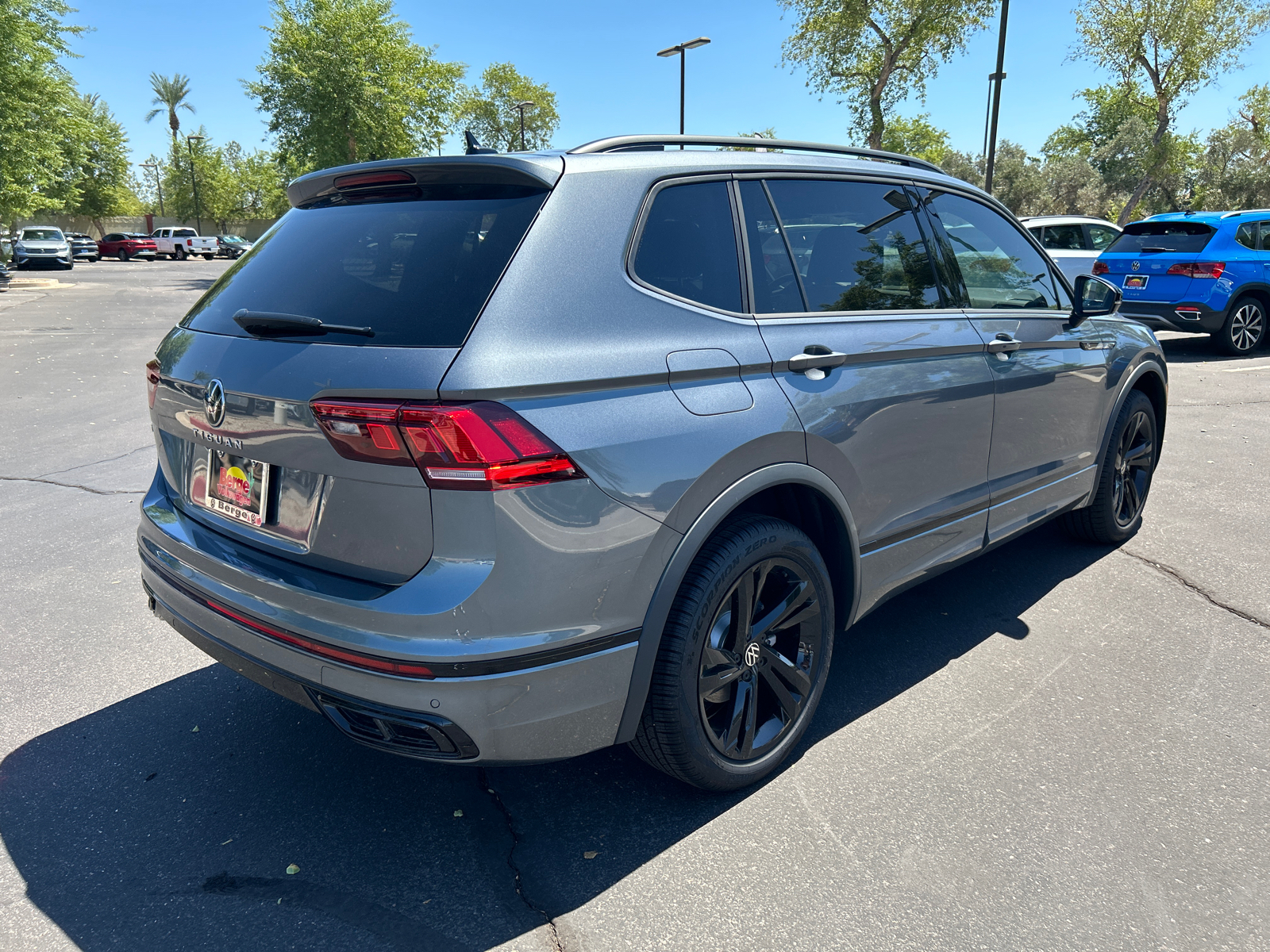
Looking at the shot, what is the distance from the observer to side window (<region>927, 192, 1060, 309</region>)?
3.60 m

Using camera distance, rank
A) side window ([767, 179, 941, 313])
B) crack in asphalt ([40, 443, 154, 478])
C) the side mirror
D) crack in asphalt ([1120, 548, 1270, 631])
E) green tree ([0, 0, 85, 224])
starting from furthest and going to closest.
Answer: green tree ([0, 0, 85, 224]) → crack in asphalt ([40, 443, 154, 478]) → the side mirror → crack in asphalt ([1120, 548, 1270, 631]) → side window ([767, 179, 941, 313])

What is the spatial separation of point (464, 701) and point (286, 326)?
1.07 m

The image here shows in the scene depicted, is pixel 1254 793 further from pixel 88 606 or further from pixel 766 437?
pixel 88 606

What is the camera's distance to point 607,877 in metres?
2.39

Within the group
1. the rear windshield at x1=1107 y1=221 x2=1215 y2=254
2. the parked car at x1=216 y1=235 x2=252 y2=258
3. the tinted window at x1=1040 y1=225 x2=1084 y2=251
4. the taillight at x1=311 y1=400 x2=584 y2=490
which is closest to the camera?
the taillight at x1=311 y1=400 x2=584 y2=490

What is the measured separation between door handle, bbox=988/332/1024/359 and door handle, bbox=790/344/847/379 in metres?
1.00

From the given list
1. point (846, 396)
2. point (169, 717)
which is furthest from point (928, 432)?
point (169, 717)

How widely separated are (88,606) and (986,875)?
377cm

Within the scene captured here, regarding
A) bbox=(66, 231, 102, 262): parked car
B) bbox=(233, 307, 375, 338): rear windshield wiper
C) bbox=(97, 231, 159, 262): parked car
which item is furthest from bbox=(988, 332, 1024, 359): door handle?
bbox=(97, 231, 159, 262): parked car

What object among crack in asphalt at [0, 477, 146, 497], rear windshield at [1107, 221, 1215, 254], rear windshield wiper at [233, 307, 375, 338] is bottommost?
crack in asphalt at [0, 477, 146, 497]

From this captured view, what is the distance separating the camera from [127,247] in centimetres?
5191

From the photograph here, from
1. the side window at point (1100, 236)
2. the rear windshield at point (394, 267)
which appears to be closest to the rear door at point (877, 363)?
the rear windshield at point (394, 267)

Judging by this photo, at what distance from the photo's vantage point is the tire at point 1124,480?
4.60 meters

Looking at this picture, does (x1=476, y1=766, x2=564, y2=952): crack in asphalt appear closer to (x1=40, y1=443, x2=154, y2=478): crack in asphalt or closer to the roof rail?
the roof rail
